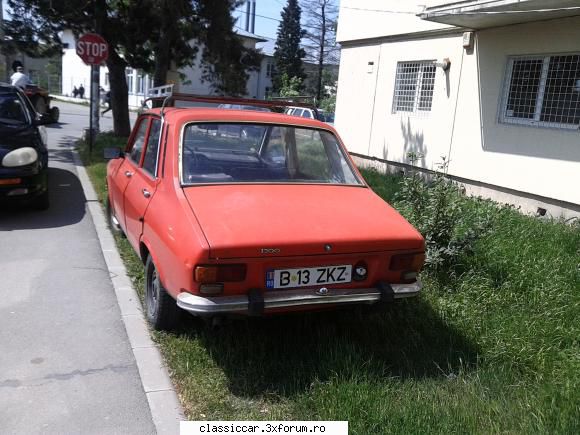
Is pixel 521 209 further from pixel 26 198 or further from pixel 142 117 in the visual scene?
pixel 26 198

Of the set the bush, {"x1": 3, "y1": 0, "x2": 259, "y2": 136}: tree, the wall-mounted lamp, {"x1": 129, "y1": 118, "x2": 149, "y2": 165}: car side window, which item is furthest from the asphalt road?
{"x1": 3, "y1": 0, "x2": 259, "y2": 136}: tree

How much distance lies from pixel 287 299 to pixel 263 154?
158 centimetres

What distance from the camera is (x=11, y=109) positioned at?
8016 millimetres

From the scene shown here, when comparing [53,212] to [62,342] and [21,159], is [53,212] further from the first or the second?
[62,342]

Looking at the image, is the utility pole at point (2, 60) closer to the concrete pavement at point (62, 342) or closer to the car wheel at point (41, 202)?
the car wheel at point (41, 202)

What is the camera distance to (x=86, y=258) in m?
5.71

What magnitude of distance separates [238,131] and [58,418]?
2.44 meters

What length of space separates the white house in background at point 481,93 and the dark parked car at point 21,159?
19.3ft

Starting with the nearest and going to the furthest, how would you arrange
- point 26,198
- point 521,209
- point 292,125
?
point 292,125 < point 26,198 < point 521,209

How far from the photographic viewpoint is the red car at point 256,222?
3143 mm

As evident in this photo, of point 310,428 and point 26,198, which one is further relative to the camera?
point 26,198

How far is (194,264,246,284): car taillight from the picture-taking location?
306cm

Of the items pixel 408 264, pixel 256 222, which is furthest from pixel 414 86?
pixel 256 222

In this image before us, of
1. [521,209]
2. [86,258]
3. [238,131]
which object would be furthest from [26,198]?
[521,209]
